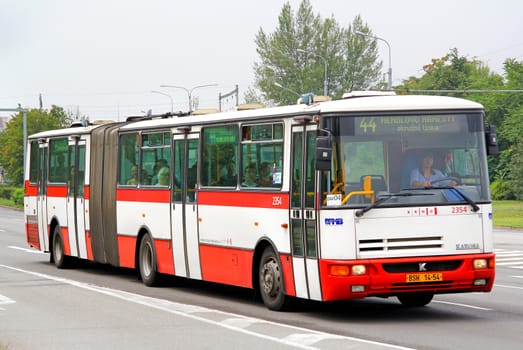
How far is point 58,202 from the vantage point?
87.1 ft

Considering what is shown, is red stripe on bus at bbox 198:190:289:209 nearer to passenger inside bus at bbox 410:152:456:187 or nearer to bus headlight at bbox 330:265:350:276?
bus headlight at bbox 330:265:350:276

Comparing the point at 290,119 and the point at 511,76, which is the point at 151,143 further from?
the point at 511,76

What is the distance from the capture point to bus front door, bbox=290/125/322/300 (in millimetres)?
14914

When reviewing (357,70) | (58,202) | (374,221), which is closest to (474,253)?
(374,221)

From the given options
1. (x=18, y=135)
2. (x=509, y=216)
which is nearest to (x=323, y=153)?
(x=509, y=216)

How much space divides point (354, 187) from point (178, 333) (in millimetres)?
2918

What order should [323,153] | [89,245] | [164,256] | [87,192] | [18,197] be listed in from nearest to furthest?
[323,153] < [164,256] < [89,245] < [87,192] < [18,197]

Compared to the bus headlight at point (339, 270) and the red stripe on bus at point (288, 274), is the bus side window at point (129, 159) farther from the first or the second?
the bus headlight at point (339, 270)

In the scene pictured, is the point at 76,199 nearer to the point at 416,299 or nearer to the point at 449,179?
the point at 416,299

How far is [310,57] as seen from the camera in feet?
350

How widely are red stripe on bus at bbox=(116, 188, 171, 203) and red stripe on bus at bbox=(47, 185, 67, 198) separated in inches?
143

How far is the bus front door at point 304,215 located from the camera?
1491 cm

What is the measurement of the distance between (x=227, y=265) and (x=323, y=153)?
403 centimetres

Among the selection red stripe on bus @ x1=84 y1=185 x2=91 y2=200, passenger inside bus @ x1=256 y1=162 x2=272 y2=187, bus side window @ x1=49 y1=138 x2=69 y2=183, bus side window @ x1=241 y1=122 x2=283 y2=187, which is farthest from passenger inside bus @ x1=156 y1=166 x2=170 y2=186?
bus side window @ x1=49 y1=138 x2=69 y2=183
